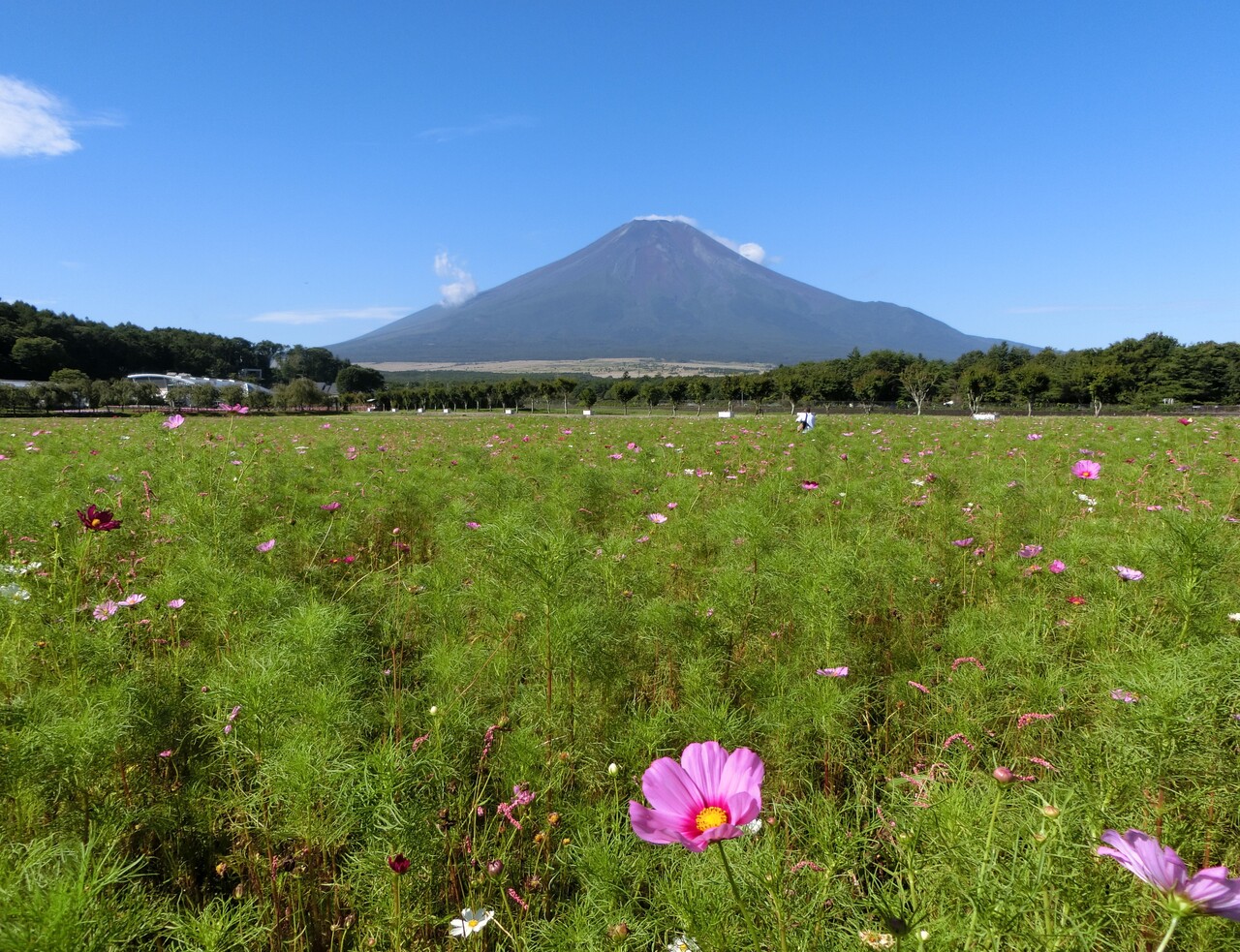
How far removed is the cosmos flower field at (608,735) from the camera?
1.17m

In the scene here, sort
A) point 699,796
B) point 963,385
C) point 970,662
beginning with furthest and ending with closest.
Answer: point 963,385 < point 970,662 < point 699,796

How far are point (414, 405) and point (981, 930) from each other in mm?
81536

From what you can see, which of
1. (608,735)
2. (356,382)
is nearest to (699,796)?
(608,735)

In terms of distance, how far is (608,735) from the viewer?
81.0 inches

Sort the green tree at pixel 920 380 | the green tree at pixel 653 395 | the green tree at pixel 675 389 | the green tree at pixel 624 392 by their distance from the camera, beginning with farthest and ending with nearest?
the green tree at pixel 675 389
the green tree at pixel 653 395
the green tree at pixel 624 392
the green tree at pixel 920 380

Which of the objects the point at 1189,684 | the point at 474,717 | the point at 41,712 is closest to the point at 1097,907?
the point at 1189,684

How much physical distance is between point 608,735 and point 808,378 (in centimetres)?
7091

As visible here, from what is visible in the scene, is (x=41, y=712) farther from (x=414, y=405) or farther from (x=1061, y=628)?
(x=414, y=405)

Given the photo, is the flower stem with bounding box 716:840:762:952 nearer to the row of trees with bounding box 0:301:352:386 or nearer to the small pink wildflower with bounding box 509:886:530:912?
the small pink wildflower with bounding box 509:886:530:912

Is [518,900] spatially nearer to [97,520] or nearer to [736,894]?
[736,894]

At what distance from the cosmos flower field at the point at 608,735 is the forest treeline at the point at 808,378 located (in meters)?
51.6

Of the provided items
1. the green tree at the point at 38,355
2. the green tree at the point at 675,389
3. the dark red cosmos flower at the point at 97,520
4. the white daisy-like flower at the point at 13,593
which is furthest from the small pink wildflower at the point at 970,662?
the green tree at the point at 38,355

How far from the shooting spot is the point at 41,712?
1600mm

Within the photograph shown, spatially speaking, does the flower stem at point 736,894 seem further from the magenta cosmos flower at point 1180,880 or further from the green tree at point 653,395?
the green tree at point 653,395
